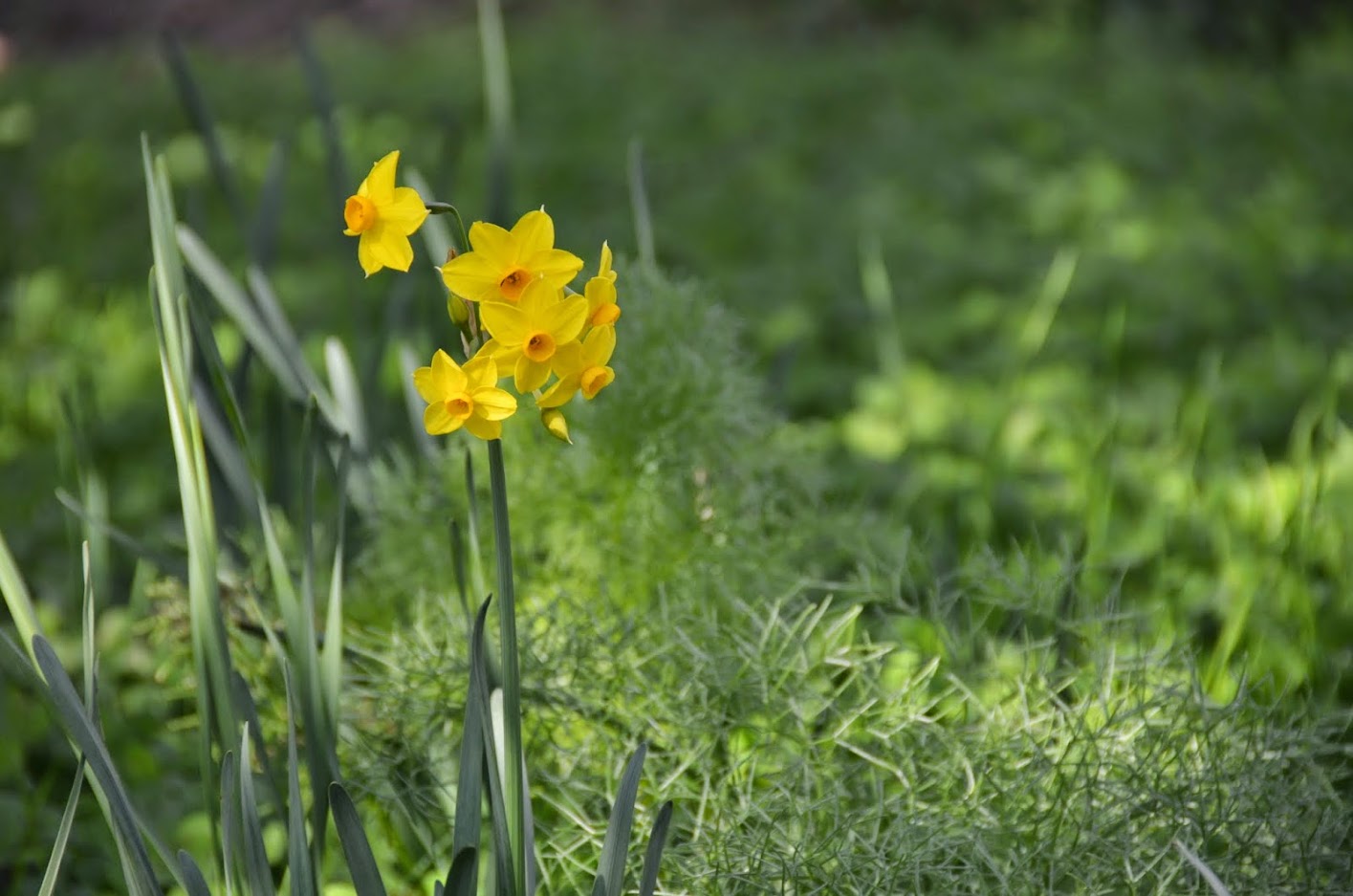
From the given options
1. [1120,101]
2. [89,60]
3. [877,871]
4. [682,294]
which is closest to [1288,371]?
[682,294]

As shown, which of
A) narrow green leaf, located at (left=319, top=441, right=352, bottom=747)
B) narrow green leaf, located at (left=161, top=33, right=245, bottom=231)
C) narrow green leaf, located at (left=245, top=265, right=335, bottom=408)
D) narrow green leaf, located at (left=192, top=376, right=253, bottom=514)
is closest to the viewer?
narrow green leaf, located at (left=319, top=441, right=352, bottom=747)

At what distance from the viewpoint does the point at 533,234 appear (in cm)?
79

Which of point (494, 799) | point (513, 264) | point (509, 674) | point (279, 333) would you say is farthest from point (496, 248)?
point (279, 333)

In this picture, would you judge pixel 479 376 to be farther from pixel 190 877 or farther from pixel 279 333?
pixel 279 333

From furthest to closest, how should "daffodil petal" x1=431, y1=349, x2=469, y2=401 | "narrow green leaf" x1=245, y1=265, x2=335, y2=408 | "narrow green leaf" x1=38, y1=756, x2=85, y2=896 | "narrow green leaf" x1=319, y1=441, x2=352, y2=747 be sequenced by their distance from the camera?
"narrow green leaf" x1=245, y1=265, x2=335, y2=408 < "narrow green leaf" x1=319, y1=441, x2=352, y2=747 < "narrow green leaf" x1=38, y1=756, x2=85, y2=896 < "daffodil petal" x1=431, y1=349, x2=469, y2=401

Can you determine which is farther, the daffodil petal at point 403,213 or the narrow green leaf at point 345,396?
the narrow green leaf at point 345,396

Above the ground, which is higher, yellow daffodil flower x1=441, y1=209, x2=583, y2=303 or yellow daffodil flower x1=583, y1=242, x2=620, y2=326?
yellow daffodil flower x1=441, y1=209, x2=583, y2=303

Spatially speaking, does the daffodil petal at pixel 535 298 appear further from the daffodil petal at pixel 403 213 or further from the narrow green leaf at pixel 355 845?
the narrow green leaf at pixel 355 845

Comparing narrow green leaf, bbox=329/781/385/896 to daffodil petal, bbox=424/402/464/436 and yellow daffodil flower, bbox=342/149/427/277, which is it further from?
yellow daffodil flower, bbox=342/149/427/277

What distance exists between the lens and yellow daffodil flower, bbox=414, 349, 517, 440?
756 millimetres

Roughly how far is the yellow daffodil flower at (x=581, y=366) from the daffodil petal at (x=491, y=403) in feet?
0.14

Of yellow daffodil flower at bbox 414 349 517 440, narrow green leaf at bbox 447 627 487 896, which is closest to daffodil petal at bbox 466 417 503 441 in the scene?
yellow daffodil flower at bbox 414 349 517 440

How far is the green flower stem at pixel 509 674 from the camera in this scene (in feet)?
2.64

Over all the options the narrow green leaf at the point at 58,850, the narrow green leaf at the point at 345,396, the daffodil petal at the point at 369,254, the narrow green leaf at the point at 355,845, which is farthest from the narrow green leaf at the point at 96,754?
the narrow green leaf at the point at 345,396
